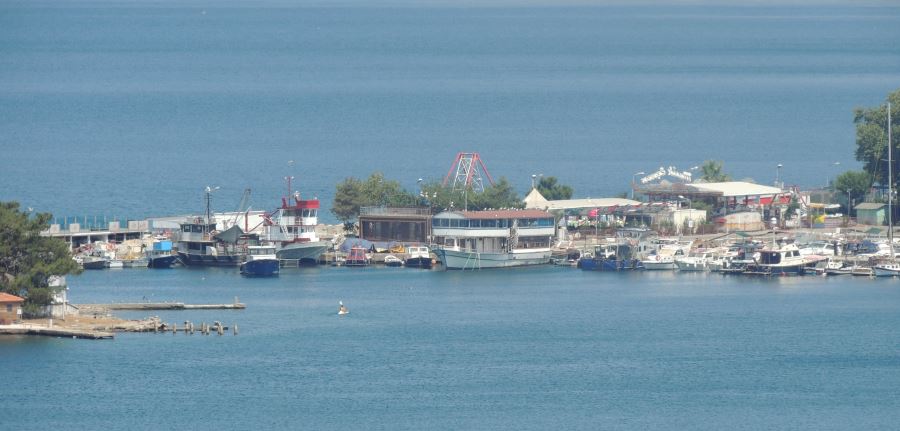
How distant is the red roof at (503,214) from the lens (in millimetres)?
83062

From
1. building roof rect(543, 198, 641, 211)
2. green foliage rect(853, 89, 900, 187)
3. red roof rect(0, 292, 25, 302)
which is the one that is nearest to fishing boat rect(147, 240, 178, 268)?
building roof rect(543, 198, 641, 211)

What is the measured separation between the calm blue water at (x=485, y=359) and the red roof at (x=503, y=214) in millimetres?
4914

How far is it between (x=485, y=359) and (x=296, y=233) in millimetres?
24834

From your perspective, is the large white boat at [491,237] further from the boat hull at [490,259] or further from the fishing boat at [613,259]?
the fishing boat at [613,259]

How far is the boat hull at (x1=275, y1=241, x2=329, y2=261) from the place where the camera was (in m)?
83.6

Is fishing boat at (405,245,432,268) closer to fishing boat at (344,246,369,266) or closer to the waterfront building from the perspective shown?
fishing boat at (344,246,369,266)

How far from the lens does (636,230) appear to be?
86.8 metres

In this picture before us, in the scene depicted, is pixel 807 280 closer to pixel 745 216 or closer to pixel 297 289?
pixel 745 216

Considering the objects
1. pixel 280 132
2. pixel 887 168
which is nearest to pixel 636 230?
pixel 887 168

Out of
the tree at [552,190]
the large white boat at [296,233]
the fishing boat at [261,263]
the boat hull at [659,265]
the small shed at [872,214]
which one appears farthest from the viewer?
the tree at [552,190]

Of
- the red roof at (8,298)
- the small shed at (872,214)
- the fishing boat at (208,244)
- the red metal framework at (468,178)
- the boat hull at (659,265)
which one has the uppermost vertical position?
the red metal framework at (468,178)

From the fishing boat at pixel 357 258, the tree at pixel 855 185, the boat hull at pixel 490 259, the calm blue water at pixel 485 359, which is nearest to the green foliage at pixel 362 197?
the fishing boat at pixel 357 258

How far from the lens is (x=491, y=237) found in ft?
274

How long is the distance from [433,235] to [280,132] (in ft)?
230
